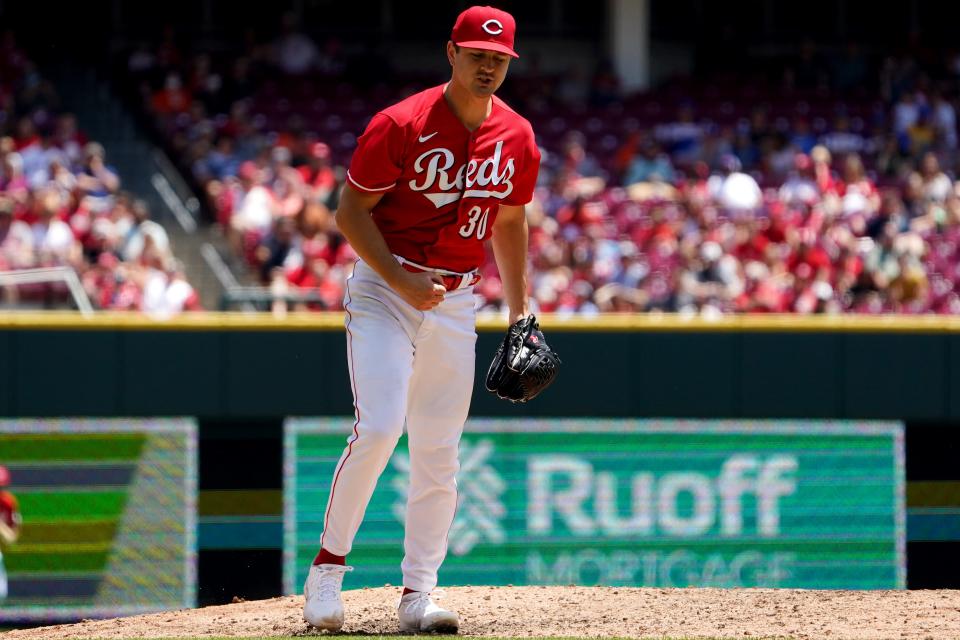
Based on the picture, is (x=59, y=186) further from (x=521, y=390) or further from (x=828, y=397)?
(x=521, y=390)

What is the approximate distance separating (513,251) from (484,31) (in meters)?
0.74

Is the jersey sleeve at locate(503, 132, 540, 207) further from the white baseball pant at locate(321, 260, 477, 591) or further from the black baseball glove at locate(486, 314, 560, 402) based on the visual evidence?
the black baseball glove at locate(486, 314, 560, 402)

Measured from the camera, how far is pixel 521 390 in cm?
465

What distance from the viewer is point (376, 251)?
4324mm

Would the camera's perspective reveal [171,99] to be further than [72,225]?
Yes

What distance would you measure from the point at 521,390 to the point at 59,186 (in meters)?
7.18

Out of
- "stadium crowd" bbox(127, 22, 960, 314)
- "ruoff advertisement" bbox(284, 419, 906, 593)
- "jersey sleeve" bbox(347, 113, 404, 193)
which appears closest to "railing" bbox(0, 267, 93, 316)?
"stadium crowd" bbox(127, 22, 960, 314)

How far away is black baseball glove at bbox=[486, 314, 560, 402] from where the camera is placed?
4.60m

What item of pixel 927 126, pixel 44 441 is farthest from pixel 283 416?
pixel 927 126

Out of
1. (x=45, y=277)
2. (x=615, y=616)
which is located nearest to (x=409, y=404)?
(x=615, y=616)

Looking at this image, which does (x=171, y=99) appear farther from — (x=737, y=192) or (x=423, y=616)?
(x=423, y=616)

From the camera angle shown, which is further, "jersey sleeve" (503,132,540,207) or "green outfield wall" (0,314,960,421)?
"green outfield wall" (0,314,960,421)

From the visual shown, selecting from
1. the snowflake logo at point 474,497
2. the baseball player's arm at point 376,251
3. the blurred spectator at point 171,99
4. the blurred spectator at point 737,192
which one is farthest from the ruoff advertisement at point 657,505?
the blurred spectator at point 171,99

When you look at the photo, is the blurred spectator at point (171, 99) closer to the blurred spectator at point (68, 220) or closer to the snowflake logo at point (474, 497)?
the blurred spectator at point (68, 220)
